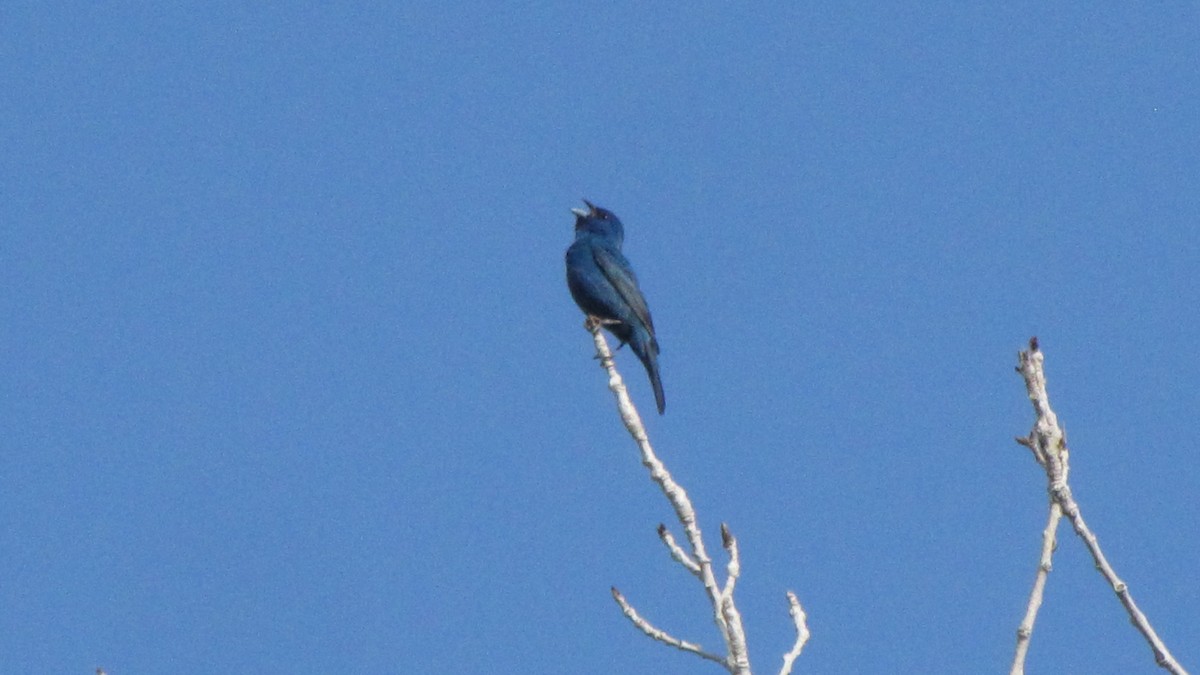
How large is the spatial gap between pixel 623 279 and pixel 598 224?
1.65 meters

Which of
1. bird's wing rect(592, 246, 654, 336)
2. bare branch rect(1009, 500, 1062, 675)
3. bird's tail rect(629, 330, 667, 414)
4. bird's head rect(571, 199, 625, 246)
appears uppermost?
bird's head rect(571, 199, 625, 246)

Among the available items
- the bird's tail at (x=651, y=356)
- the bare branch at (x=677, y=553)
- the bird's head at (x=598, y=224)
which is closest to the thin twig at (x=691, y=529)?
the bare branch at (x=677, y=553)

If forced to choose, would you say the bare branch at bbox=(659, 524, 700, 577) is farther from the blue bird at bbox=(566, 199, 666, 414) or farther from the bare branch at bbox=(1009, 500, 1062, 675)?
the blue bird at bbox=(566, 199, 666, 414)

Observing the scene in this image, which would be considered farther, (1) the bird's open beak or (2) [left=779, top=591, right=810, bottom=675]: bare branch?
(1) the bird's open beak

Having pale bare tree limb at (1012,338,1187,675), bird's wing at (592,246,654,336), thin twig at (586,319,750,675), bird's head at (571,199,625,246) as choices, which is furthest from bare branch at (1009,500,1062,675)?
bird's head at (571,199,625,246)

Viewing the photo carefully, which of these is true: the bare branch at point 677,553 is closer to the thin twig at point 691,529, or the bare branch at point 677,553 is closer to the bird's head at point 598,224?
the thin twig at point 691,529

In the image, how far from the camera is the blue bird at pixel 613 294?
13.9 m

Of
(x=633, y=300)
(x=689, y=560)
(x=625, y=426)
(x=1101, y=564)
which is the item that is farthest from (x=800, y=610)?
(x=633, y=300)

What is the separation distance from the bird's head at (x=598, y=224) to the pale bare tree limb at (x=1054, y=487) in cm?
1079

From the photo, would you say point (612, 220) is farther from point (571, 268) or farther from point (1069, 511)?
point (1069, 511)

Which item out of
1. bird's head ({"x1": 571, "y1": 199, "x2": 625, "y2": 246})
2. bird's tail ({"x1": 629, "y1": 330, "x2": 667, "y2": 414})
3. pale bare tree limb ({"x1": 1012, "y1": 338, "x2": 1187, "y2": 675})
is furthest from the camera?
bird's head ({"x1": 571, "y1": 199, "x2": 625, "y2": 246})

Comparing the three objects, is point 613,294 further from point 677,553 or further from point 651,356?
point 677,553

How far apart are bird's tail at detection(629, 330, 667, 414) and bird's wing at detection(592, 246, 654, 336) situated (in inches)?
4.4

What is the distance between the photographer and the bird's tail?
13734 mm
